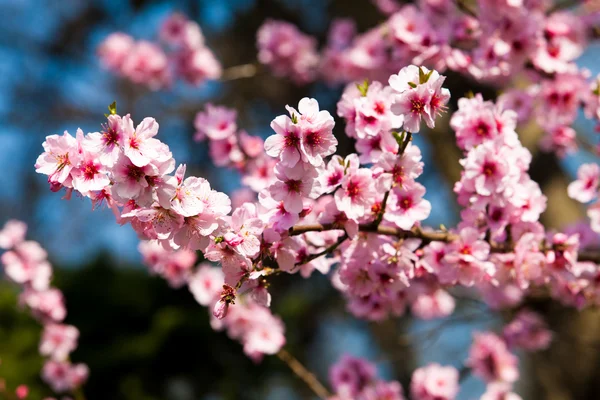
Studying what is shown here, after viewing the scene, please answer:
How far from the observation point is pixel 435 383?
2.43m

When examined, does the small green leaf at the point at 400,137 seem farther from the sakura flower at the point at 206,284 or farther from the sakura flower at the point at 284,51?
the sakura flower at the point at 284,51

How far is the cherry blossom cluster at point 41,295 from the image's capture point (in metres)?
2.52

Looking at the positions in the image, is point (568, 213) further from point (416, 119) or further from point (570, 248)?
point (416, 119)

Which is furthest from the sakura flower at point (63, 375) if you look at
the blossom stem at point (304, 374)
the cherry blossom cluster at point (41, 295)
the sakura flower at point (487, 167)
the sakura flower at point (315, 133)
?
the sakura flower at point (487, 167)

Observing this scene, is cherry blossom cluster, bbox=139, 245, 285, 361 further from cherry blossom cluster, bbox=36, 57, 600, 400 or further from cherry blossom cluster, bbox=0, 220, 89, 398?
cherry blossom cluster, bbox=0, 220, 89, 398

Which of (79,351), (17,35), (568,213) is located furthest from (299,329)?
(17,35)

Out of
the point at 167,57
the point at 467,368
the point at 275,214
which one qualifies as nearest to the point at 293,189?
the point at 275,214

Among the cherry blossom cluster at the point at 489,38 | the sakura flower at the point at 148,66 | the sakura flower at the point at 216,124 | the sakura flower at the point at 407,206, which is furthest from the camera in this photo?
the sakura flower at the point at 148,66

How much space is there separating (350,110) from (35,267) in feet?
6.01

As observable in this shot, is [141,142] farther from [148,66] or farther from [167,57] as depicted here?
[148,66]

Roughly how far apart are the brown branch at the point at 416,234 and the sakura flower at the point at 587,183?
0.24 m

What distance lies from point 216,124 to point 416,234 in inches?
38.3

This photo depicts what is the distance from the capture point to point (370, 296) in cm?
199

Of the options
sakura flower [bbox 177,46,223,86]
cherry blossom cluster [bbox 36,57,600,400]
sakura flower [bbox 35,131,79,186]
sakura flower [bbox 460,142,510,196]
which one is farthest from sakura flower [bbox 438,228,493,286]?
sakura flower [bbox 177,46,223,86]
